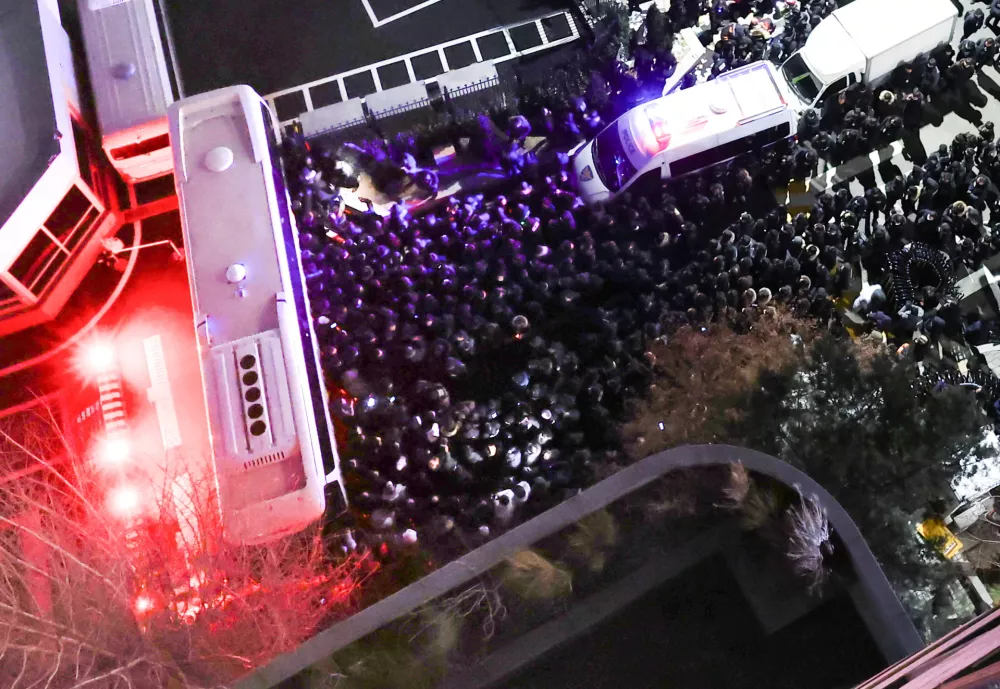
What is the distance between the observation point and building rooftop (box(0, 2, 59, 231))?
10883mm

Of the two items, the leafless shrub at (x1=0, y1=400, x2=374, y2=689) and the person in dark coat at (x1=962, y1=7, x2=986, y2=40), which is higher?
the person in dark coat at (x1=962, y1=7, x2=986, y2=40)

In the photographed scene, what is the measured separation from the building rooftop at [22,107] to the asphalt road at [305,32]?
236cm

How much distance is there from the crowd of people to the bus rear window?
2.14 m

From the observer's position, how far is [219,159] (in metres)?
10.4

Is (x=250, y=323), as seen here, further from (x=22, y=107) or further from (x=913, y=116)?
(x=913, y=116)

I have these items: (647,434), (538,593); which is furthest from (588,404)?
(538,593)

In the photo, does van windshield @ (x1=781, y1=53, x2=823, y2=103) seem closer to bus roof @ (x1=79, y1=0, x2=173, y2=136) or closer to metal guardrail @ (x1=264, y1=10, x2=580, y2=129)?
metal guardrail @ (x1=264, y1=10, x2=580, y2=129)

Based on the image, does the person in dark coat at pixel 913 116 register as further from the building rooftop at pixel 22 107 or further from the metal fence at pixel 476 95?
the building rooftop at pixel 22 107

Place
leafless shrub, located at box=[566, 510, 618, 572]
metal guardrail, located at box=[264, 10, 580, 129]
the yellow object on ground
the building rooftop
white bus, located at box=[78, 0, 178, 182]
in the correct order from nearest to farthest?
leafless shrub, located at box=[566, 510, 618, 572]
the yellow object on ground
the building rooftop
white bus, located at box=[78, 0, 178, 182]
metal guardrail, located at box=[264, 10, 580, 129]

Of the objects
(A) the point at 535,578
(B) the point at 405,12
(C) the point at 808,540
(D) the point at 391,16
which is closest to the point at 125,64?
(D) the point at 391,16

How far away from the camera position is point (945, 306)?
11.2 metres

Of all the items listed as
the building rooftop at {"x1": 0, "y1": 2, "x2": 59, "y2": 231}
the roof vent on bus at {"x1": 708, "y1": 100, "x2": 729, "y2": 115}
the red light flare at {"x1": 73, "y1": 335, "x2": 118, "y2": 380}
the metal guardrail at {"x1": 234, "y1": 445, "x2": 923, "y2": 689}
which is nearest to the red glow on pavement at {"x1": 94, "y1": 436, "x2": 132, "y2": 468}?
the red light flare at {"x1": 73, "y1": 335, "x2": 118, "y2": 380}

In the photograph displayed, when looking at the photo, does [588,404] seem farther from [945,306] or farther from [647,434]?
[945,306]

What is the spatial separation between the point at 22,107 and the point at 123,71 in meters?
1.54
